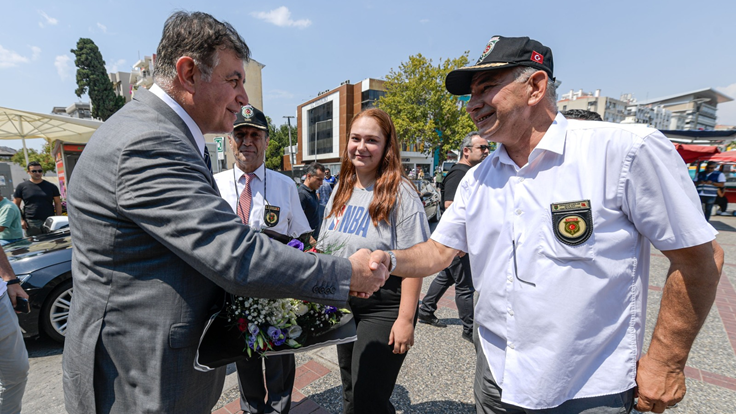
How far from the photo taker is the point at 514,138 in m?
1.60

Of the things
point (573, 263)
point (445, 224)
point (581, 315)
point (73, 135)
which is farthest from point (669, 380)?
point (73, 135)

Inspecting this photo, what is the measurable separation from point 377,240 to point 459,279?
2.36m

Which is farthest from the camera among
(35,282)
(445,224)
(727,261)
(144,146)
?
(727,261)

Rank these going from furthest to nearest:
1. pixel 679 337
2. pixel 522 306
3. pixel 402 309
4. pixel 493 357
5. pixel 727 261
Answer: pixel 727 261 → pixel 402 309 → pixel 493 357 → pixel 522 306 → pixel 679 337

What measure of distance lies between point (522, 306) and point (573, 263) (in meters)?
0.27

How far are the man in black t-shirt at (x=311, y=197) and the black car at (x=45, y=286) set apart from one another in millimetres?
3110

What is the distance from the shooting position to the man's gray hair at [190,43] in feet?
4.51

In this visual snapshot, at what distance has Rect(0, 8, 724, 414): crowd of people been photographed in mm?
1153

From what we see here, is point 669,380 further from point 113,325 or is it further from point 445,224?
point 113,325

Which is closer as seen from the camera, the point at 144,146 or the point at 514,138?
the point at 144,146

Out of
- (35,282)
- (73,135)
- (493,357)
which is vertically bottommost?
(35,282)

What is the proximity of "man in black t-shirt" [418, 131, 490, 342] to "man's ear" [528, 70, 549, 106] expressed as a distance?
2315 mm

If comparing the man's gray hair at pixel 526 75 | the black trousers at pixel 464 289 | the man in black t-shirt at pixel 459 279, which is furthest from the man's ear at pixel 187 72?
the black trousers at pixel 464 289

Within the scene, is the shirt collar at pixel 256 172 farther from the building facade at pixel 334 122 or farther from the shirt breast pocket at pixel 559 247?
the building facade at pixel 334 122
